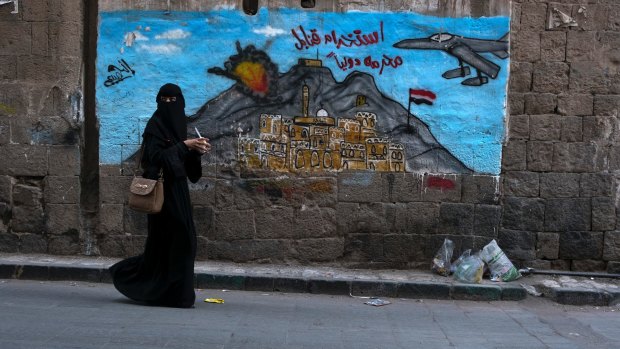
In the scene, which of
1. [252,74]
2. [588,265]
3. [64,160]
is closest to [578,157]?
[588,265]

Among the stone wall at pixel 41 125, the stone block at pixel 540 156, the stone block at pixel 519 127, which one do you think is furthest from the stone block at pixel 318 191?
the stone wall at pixel 41 125

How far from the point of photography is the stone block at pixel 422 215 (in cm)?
797

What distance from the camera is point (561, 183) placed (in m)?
7.93

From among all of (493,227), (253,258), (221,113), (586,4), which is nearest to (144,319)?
(253,258)

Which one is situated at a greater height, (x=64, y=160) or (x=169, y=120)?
(x=169, y=120)

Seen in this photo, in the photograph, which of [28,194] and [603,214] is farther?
[28,194]

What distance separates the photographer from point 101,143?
316 inches

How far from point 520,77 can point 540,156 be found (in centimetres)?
93

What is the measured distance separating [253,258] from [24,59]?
3.48m

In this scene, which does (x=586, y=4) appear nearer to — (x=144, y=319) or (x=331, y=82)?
(x=331, y=82)

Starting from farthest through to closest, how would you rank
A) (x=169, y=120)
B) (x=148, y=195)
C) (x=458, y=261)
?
(x=458, y=261)
(x=169, y=120)
(x=148, y=195)

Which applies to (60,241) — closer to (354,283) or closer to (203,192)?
(203,192)

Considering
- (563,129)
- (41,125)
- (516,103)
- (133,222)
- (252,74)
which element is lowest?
(133,222)

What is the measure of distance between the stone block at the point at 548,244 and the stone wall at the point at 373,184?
0.04ft
